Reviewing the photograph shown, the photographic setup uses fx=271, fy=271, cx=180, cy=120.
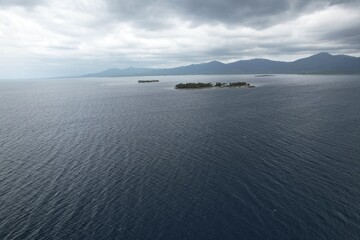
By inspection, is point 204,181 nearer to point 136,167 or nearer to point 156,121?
point 136,167

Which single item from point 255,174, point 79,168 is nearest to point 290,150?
point 255,174

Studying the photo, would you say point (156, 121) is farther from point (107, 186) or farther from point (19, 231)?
point (19, 231)

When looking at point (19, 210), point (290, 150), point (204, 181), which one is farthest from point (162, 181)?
point (290, 150)

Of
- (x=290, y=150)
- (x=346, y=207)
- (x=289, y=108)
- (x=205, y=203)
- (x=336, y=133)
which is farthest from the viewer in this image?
(x=289, y=108)

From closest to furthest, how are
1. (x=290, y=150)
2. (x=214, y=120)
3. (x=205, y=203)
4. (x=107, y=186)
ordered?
(x=205, y=203), (x=107, y=186), (x=290, y=150), (x=214, y=120)

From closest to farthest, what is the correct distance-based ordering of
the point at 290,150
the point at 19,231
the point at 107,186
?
the point at 19,231, the point at 107,186, the point at 290,150

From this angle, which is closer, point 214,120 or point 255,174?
point 255,174

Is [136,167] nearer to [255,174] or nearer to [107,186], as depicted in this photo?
[107,186]

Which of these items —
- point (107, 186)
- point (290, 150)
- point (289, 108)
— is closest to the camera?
point (107, 186)

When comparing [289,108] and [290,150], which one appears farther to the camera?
[289,108]
